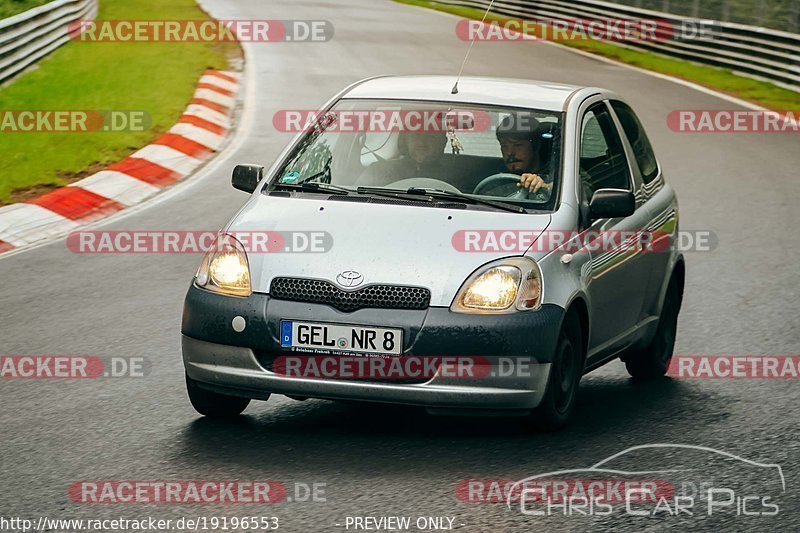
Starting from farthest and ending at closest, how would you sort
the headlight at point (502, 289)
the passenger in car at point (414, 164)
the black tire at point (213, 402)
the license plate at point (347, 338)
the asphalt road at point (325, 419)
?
the passenger in car at point (414, 164), the black tire at point (213, 402), the headlight at point (502, 289), the license plate at point (347, 338), the asphalt road at point (325, 419)

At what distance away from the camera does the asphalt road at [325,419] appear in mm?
5656

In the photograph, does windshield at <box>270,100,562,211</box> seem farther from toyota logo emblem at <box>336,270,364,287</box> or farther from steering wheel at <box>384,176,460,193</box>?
toyota logo emblem at <box>336,270,364,287</box>

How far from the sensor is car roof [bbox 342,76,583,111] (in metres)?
7.54

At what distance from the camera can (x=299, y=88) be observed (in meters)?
21.4

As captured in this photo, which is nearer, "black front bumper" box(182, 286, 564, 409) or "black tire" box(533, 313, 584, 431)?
"black front bumper" box(182, 286, 564, 409)

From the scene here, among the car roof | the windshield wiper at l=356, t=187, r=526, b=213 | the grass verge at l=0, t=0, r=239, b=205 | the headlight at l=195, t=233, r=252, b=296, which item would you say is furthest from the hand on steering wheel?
the grass verge at l=0, t=0, r=239, b=205

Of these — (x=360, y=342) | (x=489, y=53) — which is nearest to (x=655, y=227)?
(x=360, y=342)

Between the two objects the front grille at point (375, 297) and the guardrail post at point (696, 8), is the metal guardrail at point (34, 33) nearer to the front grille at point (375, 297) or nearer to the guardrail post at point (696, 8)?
the guardrail post at point (696, 8)

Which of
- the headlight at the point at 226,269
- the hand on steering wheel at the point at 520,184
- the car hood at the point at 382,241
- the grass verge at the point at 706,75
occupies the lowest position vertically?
the grass verge at the point at 706,75

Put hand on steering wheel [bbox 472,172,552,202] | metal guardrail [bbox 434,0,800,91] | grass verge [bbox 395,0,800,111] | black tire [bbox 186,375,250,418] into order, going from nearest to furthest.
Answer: black tire [bbox 186,375,250,418] < hand on steering wheel [bbox 472,172,552,202] < grass verge [bbox 395,0,800,111] < metal guardrail [bbox 434,0,800,91]

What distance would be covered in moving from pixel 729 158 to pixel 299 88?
6.64 meters

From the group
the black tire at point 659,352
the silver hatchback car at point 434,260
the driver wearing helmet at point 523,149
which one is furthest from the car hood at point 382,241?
the black tire at point 659,352

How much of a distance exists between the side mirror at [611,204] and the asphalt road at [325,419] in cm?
100

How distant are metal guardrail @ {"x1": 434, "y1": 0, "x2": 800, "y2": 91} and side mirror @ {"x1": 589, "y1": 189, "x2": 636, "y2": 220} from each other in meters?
18.9
